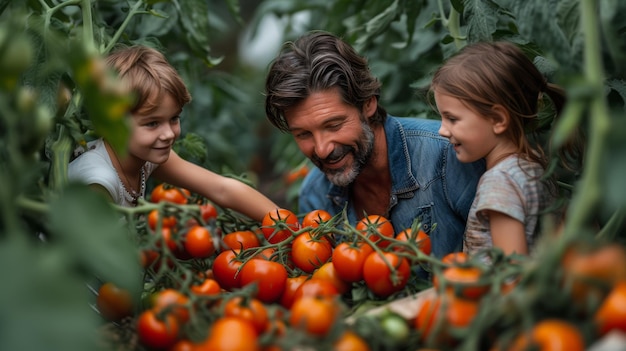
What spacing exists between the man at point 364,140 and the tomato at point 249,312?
0.81 meters

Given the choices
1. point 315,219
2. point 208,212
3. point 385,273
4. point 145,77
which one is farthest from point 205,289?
point 145,77

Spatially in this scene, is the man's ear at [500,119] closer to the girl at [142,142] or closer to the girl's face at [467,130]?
the girl's face at [467,130]

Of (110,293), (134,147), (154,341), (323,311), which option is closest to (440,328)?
(323,311)

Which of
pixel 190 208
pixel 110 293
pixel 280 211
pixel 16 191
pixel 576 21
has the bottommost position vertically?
pixel 280 211

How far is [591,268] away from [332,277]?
22.9 inches

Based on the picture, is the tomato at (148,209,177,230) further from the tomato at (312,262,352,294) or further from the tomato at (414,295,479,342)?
the tomato at (414,295,479,342)

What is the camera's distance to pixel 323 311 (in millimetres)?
1007

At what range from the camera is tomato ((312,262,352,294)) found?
53.9 inches

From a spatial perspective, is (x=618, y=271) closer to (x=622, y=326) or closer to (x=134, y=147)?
(x=622, y=326)

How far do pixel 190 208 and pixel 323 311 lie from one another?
338 mm

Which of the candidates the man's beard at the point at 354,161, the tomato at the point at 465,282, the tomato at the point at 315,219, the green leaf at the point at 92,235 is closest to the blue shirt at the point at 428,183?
the man's beard at the point at 354,161

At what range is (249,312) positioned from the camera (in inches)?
41.5

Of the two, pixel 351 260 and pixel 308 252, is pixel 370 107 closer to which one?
pixel 308 252

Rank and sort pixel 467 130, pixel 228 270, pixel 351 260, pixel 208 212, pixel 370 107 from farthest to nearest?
pixel 370 107 → pixel 208 212 → pixel 467 130 → pixel 228 270 → pixel 351 260
